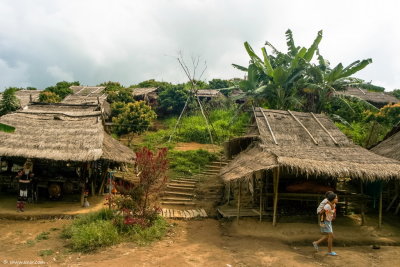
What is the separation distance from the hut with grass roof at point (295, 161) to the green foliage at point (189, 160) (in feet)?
8.75

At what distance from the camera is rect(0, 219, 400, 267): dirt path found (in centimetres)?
653

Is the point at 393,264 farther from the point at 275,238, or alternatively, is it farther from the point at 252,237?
the point at 252,237

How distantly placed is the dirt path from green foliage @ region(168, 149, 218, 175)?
5.47 m

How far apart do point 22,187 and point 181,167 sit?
271 inches

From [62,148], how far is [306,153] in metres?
7.92

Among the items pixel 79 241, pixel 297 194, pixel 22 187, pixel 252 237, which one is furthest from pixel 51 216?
pixel 297 194

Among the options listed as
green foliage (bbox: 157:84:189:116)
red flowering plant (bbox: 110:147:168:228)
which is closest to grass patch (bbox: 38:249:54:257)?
red flowering plant (bbox: 110:147:168:228)

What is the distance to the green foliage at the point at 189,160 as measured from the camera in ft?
48.0

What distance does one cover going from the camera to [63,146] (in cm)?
1030

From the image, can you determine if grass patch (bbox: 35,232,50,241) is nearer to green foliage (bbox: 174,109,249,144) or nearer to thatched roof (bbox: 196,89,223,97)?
green foliage (bbox: 174,109,249,144)

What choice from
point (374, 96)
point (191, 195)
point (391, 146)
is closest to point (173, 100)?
point (191, 195)

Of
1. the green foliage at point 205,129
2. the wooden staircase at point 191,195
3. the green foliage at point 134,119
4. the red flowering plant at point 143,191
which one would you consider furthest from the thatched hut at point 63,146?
the green foliage at point 205,129

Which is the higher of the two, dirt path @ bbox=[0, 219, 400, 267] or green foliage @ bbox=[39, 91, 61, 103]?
green foliage @ bbox=[39, 91, 61, 103]

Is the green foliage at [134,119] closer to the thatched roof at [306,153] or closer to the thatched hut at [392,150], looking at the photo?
the thatched roof at [306,153]
